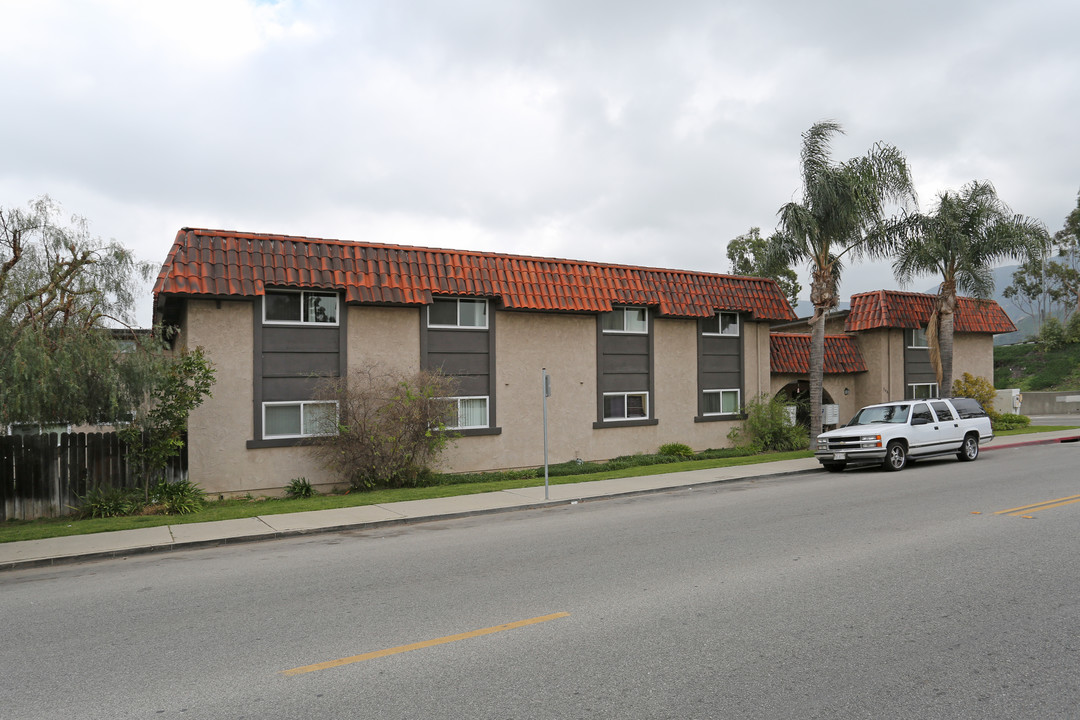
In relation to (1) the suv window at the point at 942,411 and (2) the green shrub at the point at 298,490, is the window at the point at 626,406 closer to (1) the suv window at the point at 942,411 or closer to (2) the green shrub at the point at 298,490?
(1) the suv window at the point at 942,411

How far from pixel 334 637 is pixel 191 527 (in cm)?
718

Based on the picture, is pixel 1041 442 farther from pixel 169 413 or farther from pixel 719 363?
pixel 169 413

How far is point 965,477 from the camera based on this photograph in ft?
49.4

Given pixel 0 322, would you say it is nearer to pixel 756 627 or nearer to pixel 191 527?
pixel 191 527

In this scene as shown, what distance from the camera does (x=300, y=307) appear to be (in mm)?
17047

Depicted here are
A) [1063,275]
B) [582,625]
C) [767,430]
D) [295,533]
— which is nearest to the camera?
[582,625]

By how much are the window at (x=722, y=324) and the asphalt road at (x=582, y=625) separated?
43.1 ft

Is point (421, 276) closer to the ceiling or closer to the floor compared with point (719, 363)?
closer to the ceiling

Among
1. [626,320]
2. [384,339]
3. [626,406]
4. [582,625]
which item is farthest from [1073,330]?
[582,625]

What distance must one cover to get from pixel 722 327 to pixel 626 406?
4720 millimetres

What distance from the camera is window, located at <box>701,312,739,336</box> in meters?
23.4

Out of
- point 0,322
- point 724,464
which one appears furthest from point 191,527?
point 724,464

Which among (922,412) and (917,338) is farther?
(917,338)

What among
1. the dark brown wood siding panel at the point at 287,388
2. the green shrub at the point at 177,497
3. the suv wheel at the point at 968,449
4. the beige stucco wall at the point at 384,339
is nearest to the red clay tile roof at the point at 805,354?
the suv wheel at the point at 968,449
